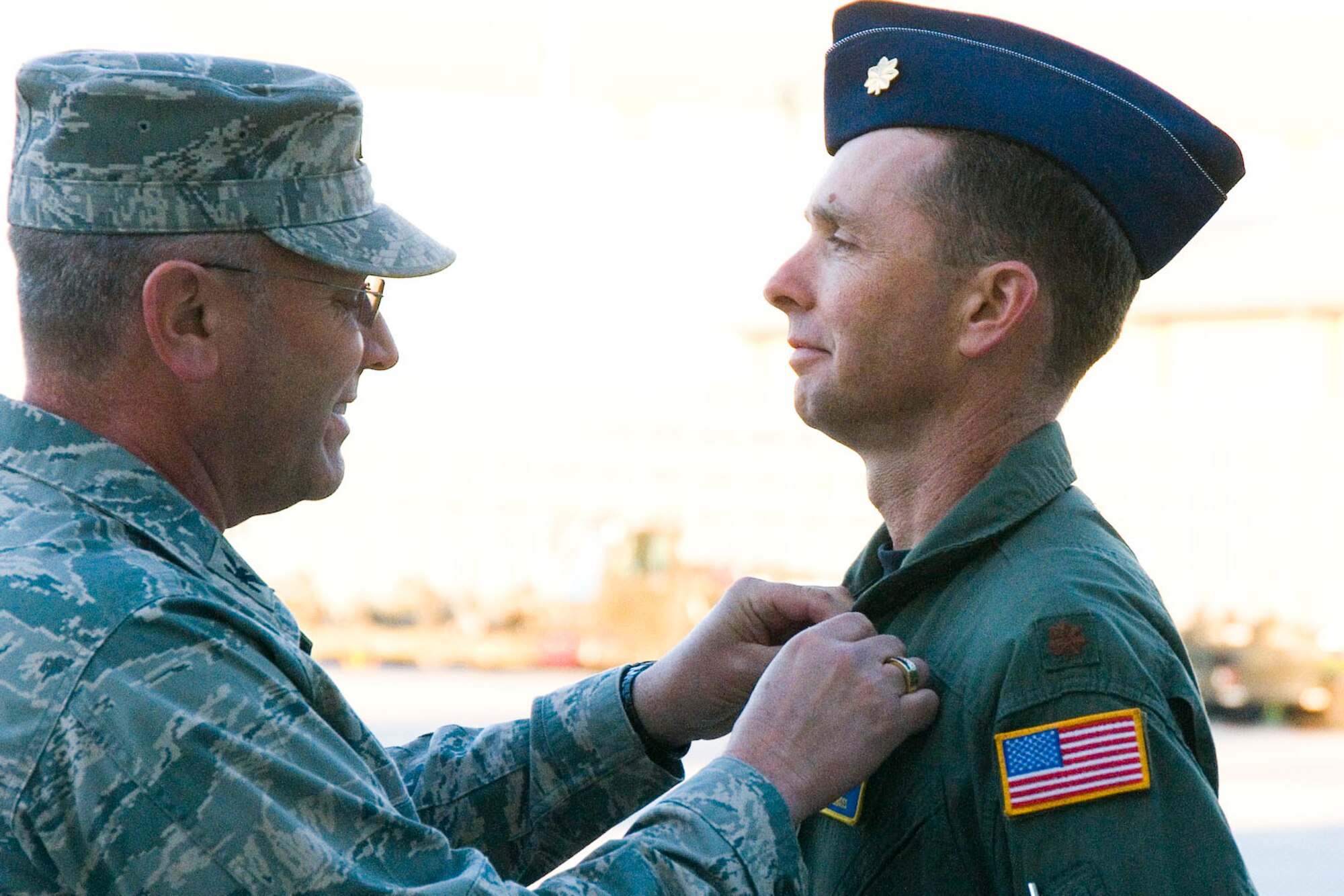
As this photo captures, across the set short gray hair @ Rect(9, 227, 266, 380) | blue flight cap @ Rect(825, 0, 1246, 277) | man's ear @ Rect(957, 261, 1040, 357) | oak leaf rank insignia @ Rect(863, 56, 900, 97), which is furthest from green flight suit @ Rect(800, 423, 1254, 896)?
short gray hair @ Rect(9, 227, 266, 380)

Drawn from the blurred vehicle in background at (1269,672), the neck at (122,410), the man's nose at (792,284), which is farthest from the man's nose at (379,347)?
the blurred vehicle in background at (1269,672)

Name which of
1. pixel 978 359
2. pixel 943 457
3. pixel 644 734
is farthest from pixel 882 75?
pixel 644 734

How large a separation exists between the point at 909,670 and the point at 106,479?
1012 millimetres

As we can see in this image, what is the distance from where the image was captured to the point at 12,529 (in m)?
1.92

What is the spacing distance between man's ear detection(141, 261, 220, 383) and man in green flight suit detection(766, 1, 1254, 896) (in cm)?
79

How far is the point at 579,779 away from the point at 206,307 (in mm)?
982

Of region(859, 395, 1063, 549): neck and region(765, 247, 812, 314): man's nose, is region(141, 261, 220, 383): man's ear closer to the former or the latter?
region(765, 247, 812, 314): man's nose

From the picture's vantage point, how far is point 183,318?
2041 millimetres

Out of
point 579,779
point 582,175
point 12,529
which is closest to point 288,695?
point 12,529

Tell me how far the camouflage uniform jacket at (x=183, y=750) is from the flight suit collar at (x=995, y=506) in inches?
15.1

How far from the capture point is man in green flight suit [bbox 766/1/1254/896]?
1.98 metres

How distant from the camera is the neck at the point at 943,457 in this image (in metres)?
2.27

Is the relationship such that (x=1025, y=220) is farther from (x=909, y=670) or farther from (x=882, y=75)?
(x=909, y=670)

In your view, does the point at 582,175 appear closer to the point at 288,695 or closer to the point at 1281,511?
the point at 1281,511
